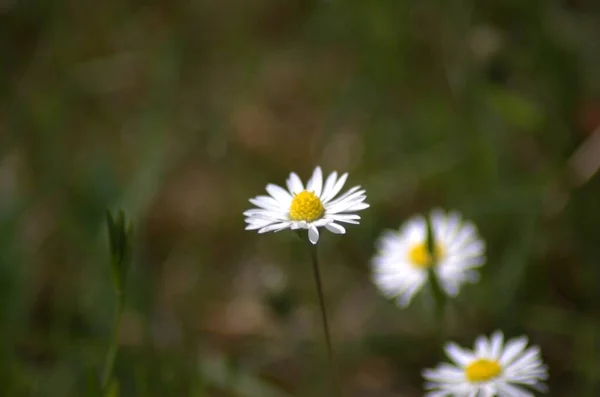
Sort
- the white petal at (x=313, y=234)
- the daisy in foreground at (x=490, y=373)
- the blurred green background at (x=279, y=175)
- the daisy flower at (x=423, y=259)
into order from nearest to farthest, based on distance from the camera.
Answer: the white petal at (x=313, y=234)
the daisy in foreground at (x=490, y=373)
the daisy flower at (x=423, y=259)
the blurred green background at (x=279, y=175)

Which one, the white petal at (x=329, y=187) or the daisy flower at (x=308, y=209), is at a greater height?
the white petal at (x=329, y=187)

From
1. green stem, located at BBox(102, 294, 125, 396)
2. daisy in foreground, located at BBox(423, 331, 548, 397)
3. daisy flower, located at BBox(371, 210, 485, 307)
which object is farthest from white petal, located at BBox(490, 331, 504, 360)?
green stem, located at BBox(102, 294, 125, 396)

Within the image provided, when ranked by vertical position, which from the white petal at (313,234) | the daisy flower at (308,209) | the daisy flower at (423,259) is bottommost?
the white petal at (313,234)

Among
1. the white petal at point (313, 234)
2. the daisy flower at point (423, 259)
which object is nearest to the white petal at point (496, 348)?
the daisy flower at point (423, 259)

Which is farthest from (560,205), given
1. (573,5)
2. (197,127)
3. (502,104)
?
(197,127)

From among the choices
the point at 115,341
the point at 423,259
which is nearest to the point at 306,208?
the point at 115,341

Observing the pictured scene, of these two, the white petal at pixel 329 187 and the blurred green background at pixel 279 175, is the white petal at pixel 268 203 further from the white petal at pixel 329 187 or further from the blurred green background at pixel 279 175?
the blurred green background at pixel 279 175

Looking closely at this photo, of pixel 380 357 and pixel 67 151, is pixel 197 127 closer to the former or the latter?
pixel 67 151

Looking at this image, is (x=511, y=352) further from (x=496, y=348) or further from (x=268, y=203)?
(x=268, y=203)
